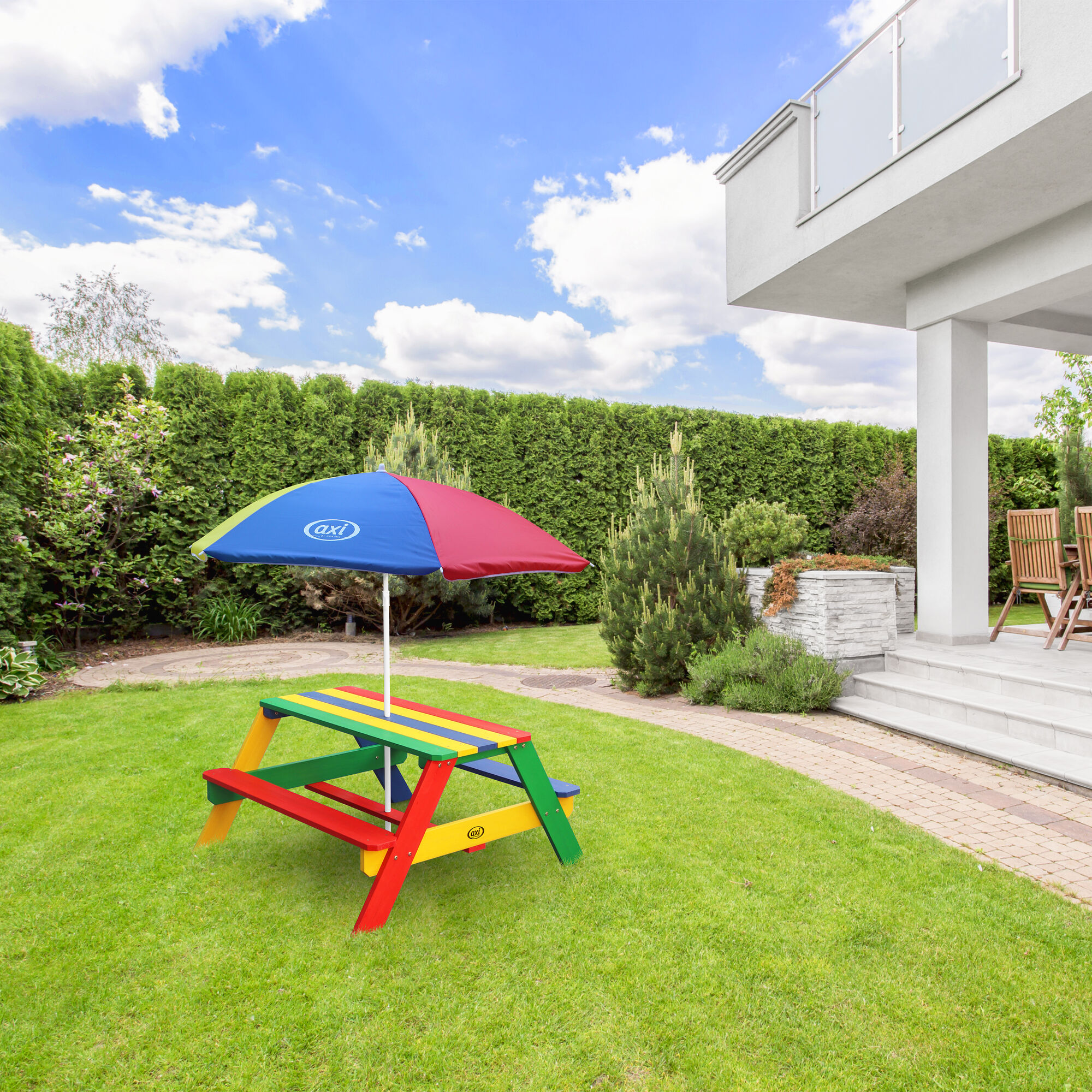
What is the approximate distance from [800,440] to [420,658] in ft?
27.6

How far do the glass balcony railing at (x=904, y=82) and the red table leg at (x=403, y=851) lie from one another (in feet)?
19.9

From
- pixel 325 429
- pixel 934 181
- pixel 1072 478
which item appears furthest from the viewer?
pixel 1072 478

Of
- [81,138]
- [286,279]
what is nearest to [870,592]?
[286,279]

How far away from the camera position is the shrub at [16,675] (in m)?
6.36

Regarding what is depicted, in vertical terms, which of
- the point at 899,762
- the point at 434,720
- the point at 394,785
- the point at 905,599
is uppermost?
the point at 905,599

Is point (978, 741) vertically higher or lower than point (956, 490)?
lower

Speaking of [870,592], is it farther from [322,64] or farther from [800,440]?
[322,64]

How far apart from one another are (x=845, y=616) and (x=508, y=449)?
6.60m

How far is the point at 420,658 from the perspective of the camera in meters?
8.52

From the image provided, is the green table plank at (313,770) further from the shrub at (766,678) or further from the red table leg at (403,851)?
the shrub at (766,678)

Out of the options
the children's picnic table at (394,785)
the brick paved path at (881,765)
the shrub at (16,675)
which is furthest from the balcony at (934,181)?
the shrub at (16,675)

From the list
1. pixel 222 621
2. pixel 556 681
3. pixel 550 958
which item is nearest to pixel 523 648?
pixel 556 681

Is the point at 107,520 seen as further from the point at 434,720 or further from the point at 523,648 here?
the point at 434,720

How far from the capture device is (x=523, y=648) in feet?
30.7
